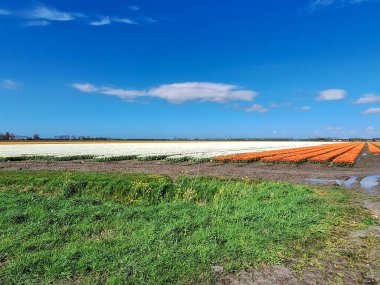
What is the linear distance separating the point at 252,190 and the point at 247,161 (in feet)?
56.3

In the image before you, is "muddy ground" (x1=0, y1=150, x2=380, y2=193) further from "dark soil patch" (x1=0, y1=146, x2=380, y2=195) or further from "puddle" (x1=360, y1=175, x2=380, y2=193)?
"puddle" (x1=360, y1=175, x2=380, y2=193)

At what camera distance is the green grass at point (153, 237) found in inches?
179

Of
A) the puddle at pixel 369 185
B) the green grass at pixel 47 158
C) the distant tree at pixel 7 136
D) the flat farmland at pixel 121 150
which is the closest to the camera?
the puddle at pixel 369 185

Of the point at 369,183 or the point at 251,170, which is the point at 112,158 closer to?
the point at 251,170

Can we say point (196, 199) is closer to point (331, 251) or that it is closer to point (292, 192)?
point (292, 192)

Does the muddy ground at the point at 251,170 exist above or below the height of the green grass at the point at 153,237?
below

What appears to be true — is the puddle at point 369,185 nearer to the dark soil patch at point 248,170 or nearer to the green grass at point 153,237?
the dark soil patch at point 248,170

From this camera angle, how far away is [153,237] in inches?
228

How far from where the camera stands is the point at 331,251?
5562 millimetres

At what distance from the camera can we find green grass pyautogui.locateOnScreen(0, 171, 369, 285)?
456 centimetres

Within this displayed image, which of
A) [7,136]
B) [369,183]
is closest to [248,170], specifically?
[369,183]

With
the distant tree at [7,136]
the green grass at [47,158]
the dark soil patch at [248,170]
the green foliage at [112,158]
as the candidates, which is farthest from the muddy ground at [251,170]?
the distant tree at [7,136]

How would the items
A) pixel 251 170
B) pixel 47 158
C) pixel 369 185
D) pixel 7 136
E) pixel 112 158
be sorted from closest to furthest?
pixel 369 185, pixel 251 170, pixel 112 158, pixel 47 158, pixel 7 136

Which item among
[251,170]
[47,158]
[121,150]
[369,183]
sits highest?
[121,150]
